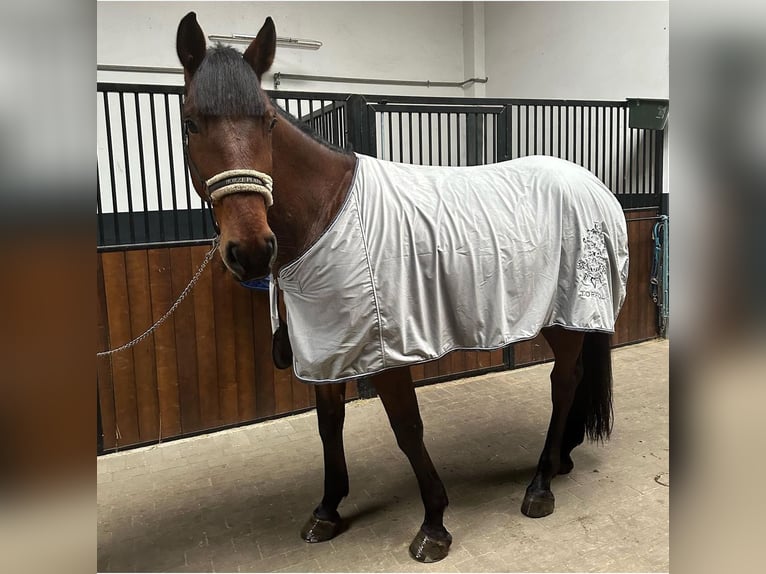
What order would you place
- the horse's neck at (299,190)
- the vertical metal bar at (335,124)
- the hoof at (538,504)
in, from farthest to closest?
the vertical metal bar at (335,124) < the hoof at (538,504) < the horse's neck at (299,190)

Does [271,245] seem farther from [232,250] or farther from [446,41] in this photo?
[446,41]

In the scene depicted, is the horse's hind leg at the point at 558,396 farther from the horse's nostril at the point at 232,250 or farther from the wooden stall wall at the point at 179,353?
the wooden stall wall at the point at 179,353

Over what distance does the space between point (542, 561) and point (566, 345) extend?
0.80 m

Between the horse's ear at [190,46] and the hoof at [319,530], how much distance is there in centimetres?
151

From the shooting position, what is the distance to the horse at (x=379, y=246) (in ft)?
4.09

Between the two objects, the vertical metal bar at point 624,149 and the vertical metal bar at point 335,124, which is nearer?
the vertical metal bar at point 335,124

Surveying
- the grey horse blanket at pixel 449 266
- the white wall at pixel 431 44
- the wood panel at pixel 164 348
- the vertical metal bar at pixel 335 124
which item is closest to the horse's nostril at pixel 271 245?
the grey horse blanket at pixel 449 266

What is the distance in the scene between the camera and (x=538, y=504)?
194 centimetres

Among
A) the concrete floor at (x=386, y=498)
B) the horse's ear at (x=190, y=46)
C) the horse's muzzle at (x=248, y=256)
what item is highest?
the horse's ear at (x=190, y=46)

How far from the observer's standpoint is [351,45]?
20.7 ft

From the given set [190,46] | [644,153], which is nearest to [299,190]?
[190,46]
